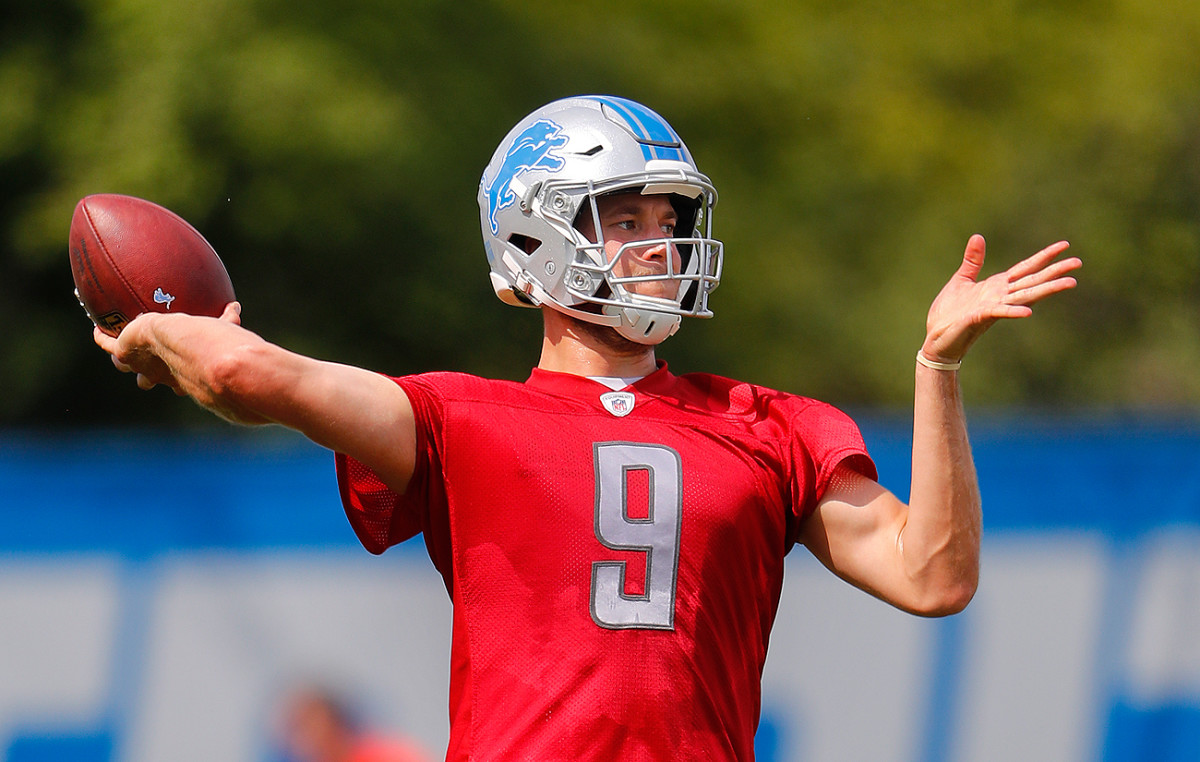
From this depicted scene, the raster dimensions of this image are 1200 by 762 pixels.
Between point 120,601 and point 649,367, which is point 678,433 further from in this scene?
point 120,601

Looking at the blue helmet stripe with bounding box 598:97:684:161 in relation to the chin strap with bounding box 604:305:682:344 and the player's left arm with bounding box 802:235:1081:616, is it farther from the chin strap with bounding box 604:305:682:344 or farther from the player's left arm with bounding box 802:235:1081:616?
the player's left arm with bounding box 802:235:1081:616

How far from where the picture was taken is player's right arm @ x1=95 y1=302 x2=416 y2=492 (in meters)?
2.35

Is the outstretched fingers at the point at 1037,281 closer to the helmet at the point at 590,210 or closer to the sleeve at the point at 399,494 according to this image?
the helmet at the point at 590,210

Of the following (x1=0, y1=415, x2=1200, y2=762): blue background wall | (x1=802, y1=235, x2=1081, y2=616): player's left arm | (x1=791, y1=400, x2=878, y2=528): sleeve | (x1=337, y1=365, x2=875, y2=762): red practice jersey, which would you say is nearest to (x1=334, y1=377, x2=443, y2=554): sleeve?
(x1=337, y1=365, x2=875, y2=762): red practice jersey

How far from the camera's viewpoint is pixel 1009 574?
5176mm

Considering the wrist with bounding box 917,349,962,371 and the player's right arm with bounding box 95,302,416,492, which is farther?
the wrist with bounding box 917,349,962,371

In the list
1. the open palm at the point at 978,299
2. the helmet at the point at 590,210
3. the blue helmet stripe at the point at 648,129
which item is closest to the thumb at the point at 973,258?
the open palm at the point at 978,299

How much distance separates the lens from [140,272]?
9.13 ft

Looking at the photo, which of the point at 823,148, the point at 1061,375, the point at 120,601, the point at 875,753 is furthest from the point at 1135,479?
the point at 823,148

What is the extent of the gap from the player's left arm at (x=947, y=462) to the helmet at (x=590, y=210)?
0.48 metres

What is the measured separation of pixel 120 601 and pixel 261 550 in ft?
1.66

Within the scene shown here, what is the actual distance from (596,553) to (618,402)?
13.1 inches

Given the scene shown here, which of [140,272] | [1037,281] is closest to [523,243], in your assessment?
[140,272]

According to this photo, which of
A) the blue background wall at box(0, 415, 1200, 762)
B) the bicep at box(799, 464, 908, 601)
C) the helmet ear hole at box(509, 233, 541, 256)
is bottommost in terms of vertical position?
the blue background wall at box(0, 415, 1200, 762)
